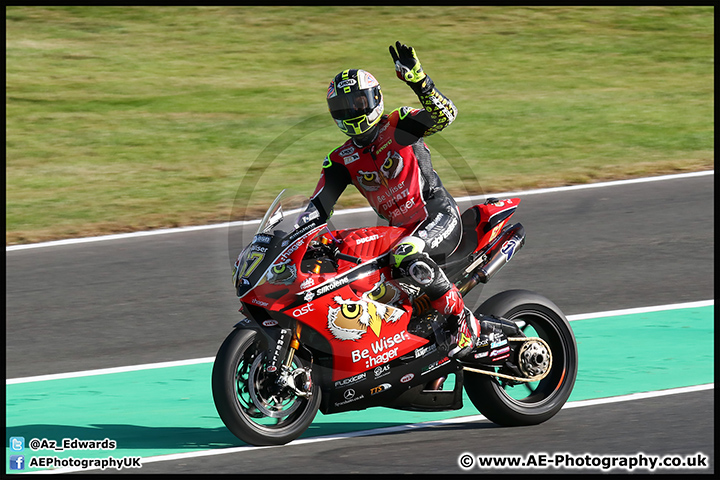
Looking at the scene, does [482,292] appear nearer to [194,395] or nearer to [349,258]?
[194,395]

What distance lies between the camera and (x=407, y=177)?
6668 millimetres

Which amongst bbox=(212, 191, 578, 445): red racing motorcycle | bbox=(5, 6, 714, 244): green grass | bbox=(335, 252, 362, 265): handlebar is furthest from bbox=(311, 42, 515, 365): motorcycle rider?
bbox=(5, 6, 714, 244): green grass

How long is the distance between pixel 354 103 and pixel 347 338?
4.54ft

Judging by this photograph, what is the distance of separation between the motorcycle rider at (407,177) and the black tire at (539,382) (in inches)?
5.7

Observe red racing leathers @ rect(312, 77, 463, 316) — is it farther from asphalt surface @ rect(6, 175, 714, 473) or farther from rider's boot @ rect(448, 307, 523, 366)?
asphalt surface @ rect(6, 175, 714, 473)

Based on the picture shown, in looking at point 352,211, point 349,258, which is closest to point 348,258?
point 349,258

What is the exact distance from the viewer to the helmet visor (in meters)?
6.46

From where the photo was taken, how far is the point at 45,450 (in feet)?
21.2

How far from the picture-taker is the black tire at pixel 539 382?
6.81 metres

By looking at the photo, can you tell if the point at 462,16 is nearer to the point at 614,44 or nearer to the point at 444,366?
the point at 614,44

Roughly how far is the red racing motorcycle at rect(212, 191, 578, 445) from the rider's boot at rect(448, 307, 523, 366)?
1.8 inches

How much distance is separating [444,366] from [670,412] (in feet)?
4.90

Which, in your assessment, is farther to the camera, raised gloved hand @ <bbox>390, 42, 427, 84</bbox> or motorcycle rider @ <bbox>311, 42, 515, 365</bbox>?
raised gloved hand @ <bbox>390, 42, 427, 84</bbox>

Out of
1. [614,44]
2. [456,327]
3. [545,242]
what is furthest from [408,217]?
[614,44]
